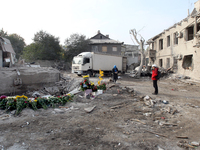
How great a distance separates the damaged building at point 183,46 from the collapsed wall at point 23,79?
12.5 m

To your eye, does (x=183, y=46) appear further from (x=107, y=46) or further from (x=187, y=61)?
(x=107, y=46)

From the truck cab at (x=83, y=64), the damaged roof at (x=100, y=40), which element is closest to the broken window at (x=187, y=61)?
the truck cab at (x=83, y=64)

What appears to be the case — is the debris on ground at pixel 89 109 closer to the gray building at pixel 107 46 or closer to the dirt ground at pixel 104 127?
the dirt ground at pixel 104 127

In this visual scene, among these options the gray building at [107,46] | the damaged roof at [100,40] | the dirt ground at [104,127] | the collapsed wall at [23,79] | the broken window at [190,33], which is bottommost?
the dirt ground at [104,127]

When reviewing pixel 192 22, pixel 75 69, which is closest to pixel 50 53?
pixel 75 69

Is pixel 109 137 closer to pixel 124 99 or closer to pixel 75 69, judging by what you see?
pixel 124 99

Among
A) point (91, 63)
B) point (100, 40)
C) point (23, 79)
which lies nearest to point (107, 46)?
point (100, 40)

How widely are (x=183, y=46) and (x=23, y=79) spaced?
15113 mm

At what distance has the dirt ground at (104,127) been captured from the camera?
124 inches

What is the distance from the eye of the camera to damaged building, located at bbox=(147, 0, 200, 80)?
12.8 metres

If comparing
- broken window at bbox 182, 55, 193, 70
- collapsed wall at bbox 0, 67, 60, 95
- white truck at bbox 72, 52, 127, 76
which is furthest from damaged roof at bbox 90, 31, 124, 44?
collapsed wall at bbox 0, 67, 60, 95

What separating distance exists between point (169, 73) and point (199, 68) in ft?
14.1

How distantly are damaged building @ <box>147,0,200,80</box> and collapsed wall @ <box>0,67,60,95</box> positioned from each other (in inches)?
493

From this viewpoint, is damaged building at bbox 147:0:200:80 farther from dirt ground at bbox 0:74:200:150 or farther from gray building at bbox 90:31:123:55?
gray building at bbox 90:31:123:55
